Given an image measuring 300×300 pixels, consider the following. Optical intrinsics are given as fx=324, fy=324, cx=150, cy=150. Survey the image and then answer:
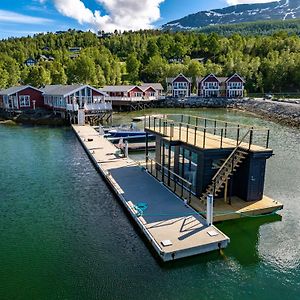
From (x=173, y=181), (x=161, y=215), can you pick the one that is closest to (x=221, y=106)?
(x=173, y=181)

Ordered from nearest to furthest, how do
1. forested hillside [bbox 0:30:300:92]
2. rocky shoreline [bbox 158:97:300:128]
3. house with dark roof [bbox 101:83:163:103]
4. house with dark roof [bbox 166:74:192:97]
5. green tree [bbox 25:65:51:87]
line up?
rocky shoreline [bbox 158:97:300:128] < house with dark roof [bbox 101:83:163:103] < green tree [bbox 25:65:51:87] < forested hillside [bbox 0:30:300:92] < house with dark roof [bbox 166:74:192:97]

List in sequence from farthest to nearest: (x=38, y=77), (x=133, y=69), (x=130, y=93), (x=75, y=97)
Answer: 1. (x=133, y=69)
2. (x=38, y=77)
3. (x=130, y=93)
4. (x=75, y=97)

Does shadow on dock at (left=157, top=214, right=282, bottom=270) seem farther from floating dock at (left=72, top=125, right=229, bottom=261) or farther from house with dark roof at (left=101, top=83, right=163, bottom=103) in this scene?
house with dark roof at (left=101, top=83, right=163, bottom=103)

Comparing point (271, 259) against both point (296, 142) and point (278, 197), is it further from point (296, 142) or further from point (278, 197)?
point (296, 142)

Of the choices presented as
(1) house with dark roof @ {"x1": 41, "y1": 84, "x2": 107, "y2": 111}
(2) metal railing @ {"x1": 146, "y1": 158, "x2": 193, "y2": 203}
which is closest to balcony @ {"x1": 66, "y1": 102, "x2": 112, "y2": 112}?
(1) house with dark roof @ {"x1": 41, "y1": 84, "x2": 107, "y2": 111}

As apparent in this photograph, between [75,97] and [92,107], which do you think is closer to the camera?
[92,107]

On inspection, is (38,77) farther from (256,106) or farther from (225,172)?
(225,172)

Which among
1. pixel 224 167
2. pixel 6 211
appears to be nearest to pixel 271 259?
pixel 224 167
